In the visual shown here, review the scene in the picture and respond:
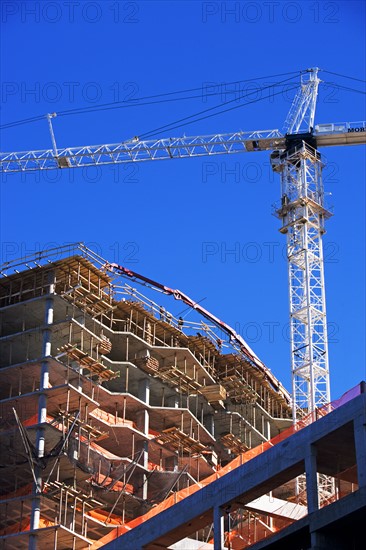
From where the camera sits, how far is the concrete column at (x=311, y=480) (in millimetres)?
50062

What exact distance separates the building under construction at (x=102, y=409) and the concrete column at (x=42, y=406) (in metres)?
0.08

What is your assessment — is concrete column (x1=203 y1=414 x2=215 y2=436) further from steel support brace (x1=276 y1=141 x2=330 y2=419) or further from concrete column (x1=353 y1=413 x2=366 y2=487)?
concrete column (x1=353 y1=413 x2=366 y2=487)

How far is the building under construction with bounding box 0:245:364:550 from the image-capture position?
2928 inches

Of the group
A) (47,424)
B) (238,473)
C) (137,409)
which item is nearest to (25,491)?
(47,424)

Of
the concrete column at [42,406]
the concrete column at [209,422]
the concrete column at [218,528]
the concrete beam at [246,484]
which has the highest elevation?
the concrete column at [209,422]

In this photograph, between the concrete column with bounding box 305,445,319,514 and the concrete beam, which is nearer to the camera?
the concrete column with bounding box 305,445,319,514

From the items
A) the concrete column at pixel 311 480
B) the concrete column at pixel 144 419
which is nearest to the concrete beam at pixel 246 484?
the concrete column at pixel 311 480

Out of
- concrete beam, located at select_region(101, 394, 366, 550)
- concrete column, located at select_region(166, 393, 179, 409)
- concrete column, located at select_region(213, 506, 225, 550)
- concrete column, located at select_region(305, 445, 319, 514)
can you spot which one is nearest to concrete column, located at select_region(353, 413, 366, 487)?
concrete beam, located at select_region(101, 394, 366, 550)

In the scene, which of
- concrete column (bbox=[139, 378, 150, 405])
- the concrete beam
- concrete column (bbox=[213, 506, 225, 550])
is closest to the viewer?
the concrete beam

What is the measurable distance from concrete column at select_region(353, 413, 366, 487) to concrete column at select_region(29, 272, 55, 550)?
29349 millimetres

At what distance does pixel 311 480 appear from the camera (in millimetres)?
50562

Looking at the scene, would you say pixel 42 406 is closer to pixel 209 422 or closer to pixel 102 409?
pixel 102 409

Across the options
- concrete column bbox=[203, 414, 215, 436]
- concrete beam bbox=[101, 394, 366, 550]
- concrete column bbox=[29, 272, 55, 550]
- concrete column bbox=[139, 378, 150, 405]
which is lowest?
concrete beam bbox=[101, 394, 366, 550]

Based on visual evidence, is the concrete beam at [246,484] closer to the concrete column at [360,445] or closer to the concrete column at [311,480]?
the concrete column at [311,480]
